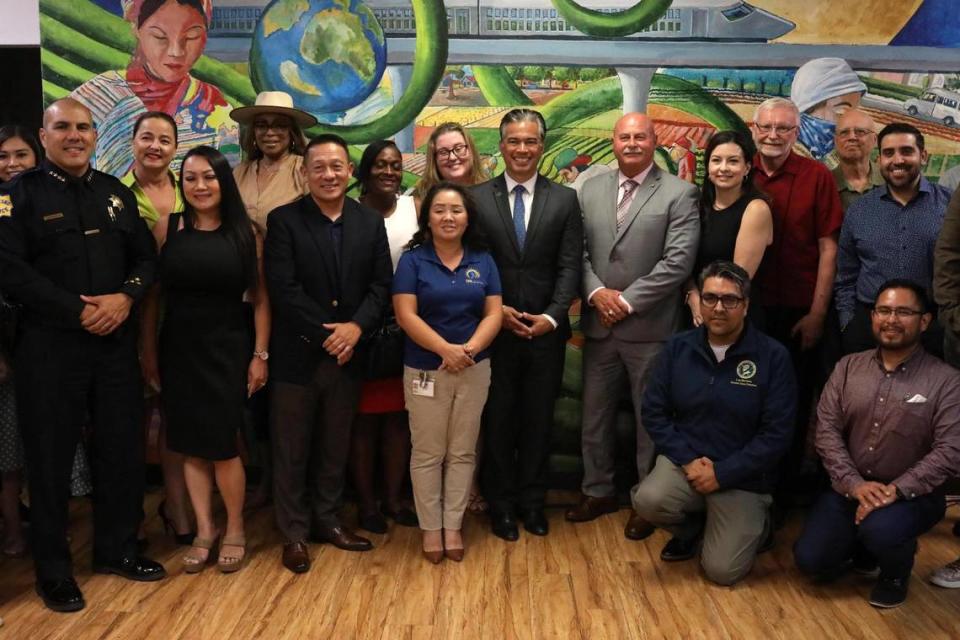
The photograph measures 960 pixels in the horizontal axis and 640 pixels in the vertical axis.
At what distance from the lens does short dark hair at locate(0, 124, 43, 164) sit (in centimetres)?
348

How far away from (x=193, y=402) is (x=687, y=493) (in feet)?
6.51

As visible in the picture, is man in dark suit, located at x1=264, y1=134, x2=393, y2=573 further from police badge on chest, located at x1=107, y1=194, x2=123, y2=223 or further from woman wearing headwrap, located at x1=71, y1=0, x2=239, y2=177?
woman wearing headwrap, located at x1=71, y1=0, x2=239, y2=177

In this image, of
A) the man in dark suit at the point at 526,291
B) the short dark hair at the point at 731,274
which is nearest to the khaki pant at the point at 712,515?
the man in dark suit at the point at 526,291

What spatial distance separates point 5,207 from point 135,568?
1.44 metres

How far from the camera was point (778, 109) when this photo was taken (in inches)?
138

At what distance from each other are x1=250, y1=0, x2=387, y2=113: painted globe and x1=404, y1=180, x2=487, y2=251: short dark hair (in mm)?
1295

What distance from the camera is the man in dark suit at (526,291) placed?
11.5 ft

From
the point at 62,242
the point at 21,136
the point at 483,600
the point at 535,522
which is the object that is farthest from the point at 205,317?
the point at 535,522

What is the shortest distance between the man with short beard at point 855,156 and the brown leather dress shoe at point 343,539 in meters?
2.67

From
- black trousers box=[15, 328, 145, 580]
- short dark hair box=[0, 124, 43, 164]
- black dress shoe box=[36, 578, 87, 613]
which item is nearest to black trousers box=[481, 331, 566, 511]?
black trousers box=[15, 328, 145, 580]

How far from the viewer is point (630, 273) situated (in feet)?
11.9

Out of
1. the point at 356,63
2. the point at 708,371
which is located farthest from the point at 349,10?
the point at 708,371

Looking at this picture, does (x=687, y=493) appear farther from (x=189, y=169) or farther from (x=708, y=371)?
(x=189, y=169)

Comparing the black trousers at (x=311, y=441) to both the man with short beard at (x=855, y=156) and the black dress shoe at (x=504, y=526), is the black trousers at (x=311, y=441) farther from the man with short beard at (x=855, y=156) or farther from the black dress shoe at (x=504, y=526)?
the man with short beard at (x=855, y=156)
